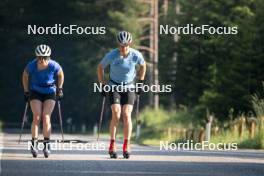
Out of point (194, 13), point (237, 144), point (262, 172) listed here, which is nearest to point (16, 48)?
point (194, 13)

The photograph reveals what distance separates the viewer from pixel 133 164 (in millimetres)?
18703

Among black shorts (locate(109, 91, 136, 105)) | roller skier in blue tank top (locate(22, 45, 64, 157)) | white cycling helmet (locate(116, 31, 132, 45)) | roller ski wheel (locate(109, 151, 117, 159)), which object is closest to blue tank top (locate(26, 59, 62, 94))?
roller skier in blue tank top (locate(22, 45, 64, 157))

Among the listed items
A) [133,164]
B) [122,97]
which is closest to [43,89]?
[122,97]

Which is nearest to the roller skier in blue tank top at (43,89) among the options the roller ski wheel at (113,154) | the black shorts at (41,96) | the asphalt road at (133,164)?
the black shorts at (41,96)

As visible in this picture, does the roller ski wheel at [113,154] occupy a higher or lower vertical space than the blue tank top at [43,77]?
lower

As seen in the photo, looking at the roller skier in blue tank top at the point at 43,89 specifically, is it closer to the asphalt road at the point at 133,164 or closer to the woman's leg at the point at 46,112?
the woman's leg at the point at 46,112

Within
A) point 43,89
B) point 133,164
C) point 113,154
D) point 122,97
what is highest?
point 43,89

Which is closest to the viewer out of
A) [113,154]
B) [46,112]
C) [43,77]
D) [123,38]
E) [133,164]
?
[133,164]

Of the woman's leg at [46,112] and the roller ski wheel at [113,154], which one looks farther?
the woman's leg at [46,112]

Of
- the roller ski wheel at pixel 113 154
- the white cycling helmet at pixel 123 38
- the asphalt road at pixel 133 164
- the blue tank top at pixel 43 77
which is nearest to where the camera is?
the asphalt road at pixel 133 164

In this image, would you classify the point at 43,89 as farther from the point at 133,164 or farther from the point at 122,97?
the point at 133,164

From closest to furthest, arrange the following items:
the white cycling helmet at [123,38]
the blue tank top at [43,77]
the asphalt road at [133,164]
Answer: the asphalt road at [133,164], the white cycling helmet at [123,38], the blue tank top at [43,77]

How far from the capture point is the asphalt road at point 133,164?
1670cm

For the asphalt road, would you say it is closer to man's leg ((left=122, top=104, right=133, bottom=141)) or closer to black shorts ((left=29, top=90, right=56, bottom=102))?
man's leg ((left=122, top=104, right=133, bottom=141))
